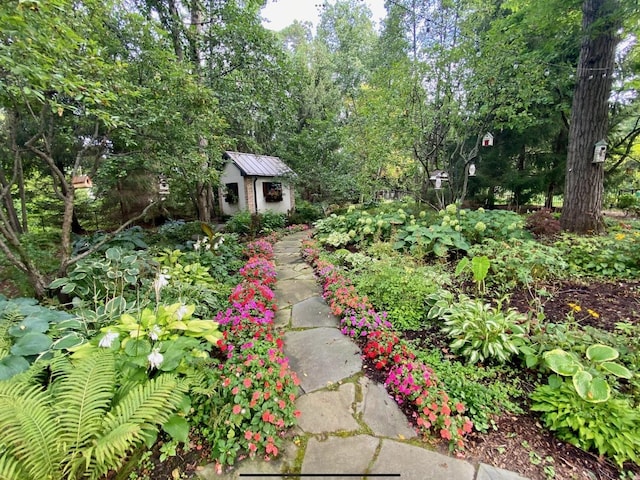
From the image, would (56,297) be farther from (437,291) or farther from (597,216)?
(597,216)

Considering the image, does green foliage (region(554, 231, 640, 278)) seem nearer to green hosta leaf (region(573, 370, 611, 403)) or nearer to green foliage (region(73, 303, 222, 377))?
green hosta leaf (region(573, 370, 611, 403))

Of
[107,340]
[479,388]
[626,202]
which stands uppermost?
[626,202]

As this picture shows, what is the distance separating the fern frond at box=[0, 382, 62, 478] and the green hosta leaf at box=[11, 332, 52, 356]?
315 mm

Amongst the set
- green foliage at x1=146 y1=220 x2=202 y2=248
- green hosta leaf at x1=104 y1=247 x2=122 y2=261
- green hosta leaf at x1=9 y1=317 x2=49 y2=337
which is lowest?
green hosta leaf at x1=9 y1=317 x2=49 y2=337

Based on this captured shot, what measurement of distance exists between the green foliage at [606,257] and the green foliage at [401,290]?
70.1 inches

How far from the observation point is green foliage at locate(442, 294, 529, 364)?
186 centimetres

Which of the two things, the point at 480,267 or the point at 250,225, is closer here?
the point at 480,267

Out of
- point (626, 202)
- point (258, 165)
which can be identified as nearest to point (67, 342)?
point (258, 165)

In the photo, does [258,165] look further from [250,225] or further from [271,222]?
[250,225]

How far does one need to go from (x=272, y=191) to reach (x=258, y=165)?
126cm

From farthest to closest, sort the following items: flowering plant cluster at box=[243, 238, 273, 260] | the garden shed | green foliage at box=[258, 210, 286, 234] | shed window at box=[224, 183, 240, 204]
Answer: shed window at box=[224, 183, 240, 204], the garden shed, green foliage at box=[258, 210, 286, 234], flowering plant cluster at box=[243, 238, 273, 260]

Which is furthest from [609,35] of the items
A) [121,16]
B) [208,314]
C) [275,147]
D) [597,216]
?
[275,147]

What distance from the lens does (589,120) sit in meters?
4.17

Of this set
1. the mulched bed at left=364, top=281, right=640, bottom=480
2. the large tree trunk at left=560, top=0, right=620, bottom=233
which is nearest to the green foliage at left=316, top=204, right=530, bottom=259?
the large tree trunk at left=560, top=0, right=620, bottom=233
